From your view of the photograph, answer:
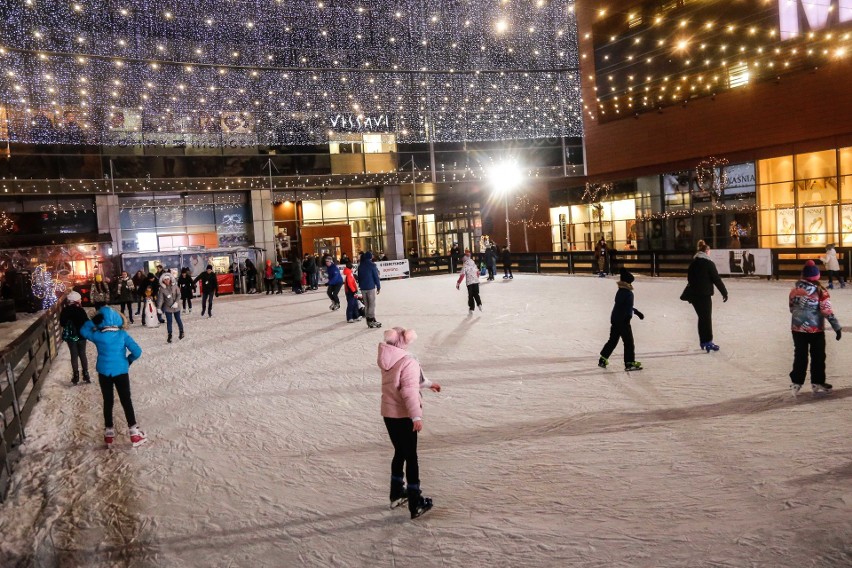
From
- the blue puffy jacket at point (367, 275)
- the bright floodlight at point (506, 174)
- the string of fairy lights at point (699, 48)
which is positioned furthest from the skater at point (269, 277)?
the string of fairy lights at point (699, 48)

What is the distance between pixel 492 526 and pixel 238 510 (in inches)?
72.6

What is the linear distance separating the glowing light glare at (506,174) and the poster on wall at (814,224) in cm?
1386

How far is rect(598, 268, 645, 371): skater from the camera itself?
8.38 metres

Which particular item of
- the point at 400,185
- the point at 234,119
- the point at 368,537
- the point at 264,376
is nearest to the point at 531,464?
the point at 368,537

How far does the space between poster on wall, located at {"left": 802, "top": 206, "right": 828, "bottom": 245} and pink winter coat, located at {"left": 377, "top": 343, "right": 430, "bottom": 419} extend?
24.1 meters

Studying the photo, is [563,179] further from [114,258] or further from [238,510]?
[238,510]

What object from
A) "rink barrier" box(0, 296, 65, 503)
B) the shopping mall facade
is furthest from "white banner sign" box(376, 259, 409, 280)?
"rink barrier" box(0, 296, 65, 503)

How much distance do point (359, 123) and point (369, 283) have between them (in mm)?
23271

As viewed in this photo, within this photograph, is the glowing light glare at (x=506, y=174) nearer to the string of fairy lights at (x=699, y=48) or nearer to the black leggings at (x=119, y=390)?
the string of fairy lights at (x=699, y=48)

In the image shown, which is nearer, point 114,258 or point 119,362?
point 119,362

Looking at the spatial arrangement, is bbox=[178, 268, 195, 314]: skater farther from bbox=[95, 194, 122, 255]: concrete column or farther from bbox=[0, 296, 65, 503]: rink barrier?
bbox=[95, 194, 122, 255]: concrete column

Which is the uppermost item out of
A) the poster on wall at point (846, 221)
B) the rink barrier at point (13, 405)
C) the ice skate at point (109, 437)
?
the poster on wall at point (846, 221)

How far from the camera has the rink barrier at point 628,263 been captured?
69.5 feet

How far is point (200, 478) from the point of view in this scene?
5629mm
